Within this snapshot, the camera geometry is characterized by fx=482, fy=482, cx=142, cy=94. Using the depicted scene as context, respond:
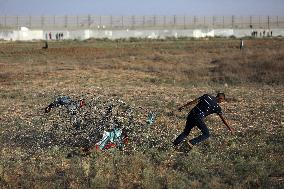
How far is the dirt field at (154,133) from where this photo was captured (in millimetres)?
8352

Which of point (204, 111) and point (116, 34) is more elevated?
point (116, 34)

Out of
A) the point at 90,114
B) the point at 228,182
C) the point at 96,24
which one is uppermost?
the point at 96,24

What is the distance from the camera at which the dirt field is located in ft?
27.4

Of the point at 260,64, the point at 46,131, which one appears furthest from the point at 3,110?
the point at 260,64

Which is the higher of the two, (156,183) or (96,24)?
(96,24)

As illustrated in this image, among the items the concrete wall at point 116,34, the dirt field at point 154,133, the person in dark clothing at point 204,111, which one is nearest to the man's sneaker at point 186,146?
the person in dark clothing at point 204,111

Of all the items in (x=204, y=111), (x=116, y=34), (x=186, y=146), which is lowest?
(x=186, y=146)

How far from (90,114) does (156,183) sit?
3031 mm

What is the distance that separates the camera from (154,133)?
11.5m

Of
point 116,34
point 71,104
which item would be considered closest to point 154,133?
point 71,104

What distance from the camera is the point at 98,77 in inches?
973

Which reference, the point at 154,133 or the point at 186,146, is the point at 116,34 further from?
the point at 186,146

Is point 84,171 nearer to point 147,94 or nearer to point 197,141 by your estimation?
point 197,141

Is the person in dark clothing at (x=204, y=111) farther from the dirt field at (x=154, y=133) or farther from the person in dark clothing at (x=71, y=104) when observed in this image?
the person in dark clothing at (x=71, y=104)
